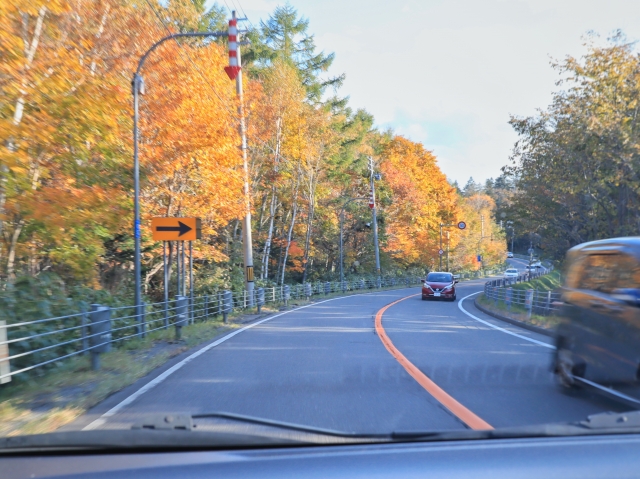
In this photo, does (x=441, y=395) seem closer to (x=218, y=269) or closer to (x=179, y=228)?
(x=179, y=228)

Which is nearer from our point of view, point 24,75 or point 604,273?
point 604,273

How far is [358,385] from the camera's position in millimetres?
Result: 7844

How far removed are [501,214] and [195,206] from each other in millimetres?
19256

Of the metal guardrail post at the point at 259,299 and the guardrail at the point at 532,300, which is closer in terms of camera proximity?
the guardrail at the point at 532,300

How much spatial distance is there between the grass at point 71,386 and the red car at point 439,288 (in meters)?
21.1

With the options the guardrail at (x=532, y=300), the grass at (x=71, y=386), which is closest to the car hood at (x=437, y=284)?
the guardrail at (x=532, y=300)

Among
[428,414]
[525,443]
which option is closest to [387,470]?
[525,443]

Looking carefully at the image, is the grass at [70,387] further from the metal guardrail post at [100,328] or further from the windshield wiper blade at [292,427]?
the windshield wiper blade at [292,427]

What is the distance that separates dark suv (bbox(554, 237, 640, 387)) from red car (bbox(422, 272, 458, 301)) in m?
24.2

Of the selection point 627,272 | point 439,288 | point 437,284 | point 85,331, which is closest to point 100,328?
point 85,331

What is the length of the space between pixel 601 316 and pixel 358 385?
3179 mm

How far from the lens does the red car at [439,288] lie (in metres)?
31.9

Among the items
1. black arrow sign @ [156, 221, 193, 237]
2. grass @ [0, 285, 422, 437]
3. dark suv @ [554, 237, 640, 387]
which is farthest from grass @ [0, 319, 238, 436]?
dark suv @ [554, 237, 640, 387]

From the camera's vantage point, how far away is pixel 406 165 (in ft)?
197
